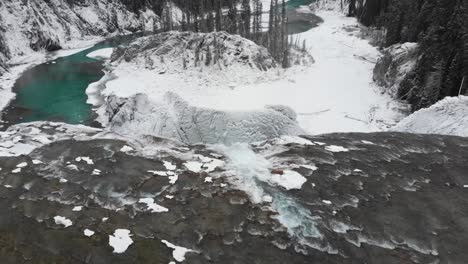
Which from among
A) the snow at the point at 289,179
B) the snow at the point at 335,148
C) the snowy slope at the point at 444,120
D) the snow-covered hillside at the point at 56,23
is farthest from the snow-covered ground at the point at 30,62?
the snowy slope at the point at 444,120

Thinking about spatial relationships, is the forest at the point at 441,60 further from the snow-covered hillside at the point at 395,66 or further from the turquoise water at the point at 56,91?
the turquoise water at the point at 56,91


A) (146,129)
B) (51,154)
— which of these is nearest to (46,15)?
(146,129)

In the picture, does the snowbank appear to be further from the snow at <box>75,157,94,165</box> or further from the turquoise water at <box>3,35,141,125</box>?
the snow at <box>75,157,94,165</box>

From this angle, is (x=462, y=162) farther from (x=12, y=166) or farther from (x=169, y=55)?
(x=169, y=55)

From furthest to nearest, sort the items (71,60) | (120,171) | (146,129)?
(71,60) < (146,129) < (120,171)

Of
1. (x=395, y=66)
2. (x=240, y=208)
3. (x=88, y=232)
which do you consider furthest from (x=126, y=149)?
(x=395, y=66)

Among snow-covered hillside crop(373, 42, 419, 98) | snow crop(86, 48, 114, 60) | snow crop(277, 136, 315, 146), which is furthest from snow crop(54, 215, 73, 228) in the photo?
snow crop(86, 48, 114, 60)
